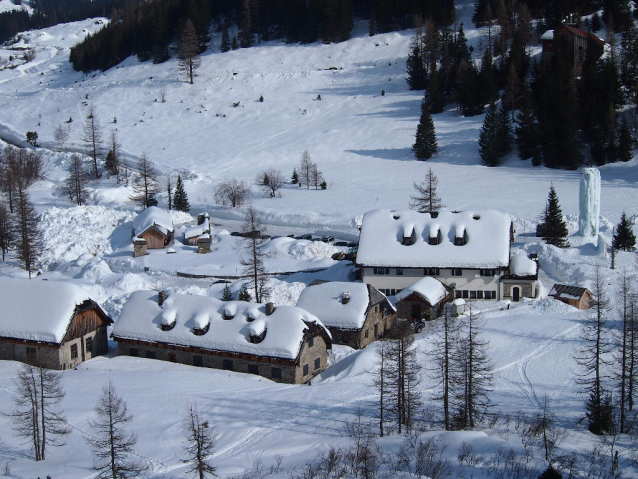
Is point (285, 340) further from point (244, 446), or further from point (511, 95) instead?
point (511, 95)

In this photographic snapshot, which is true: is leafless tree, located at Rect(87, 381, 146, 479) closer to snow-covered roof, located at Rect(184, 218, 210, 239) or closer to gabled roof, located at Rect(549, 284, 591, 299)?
gabled roof, located at Rect(549, 284, 591, 299)

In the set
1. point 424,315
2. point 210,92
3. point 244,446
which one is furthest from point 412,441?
point 210,92

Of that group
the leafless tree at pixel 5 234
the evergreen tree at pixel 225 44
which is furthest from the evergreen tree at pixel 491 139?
the evergreen tree at pixel 225 44

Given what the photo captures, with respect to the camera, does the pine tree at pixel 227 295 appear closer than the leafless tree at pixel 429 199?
Yes

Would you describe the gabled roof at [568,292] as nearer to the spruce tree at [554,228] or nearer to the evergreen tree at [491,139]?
the spruce tree at [554,228]

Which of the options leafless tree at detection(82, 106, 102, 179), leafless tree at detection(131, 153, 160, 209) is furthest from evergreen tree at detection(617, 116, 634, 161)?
leafless tree at detection(82, 106, 102, 179)
